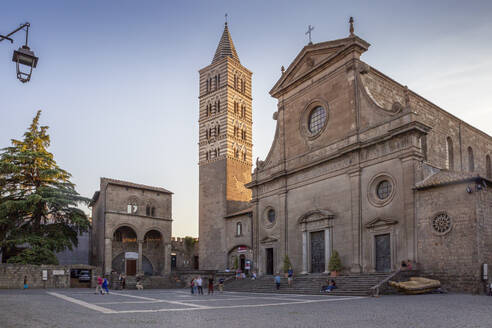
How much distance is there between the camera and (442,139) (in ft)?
98.2

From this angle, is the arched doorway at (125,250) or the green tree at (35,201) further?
the arched doorway at (125,250)

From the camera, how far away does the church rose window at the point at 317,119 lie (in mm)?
29391

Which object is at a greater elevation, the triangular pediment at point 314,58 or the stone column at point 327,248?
the triangular pediment at point 314,58

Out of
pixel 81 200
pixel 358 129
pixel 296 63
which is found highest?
pixel 296 63

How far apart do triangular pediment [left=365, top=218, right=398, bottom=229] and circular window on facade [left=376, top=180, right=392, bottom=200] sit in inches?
49.6

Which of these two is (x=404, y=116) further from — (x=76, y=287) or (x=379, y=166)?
(x=76, y=287)

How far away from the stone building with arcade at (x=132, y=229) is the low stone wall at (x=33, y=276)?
659 cm

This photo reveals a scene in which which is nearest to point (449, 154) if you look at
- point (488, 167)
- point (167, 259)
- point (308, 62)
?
point (488, 167)

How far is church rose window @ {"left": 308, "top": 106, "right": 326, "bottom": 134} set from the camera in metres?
29.4

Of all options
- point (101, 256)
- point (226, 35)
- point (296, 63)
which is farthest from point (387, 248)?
point (226, 35)

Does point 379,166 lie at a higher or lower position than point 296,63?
lower

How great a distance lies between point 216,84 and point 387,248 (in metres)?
28.5

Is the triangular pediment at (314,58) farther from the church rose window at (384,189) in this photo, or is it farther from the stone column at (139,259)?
the stone column at (139,259)

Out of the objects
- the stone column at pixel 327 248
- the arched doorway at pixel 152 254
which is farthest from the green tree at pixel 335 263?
the arched doorway at pixel 152 254
